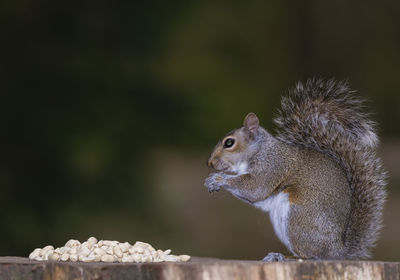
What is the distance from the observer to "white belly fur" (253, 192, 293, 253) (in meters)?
2.14

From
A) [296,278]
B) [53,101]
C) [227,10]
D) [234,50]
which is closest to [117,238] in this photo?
[53,101]

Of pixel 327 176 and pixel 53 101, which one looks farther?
pixel 53 101

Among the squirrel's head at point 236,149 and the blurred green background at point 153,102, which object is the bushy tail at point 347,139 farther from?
the blurred green background at point 153,102

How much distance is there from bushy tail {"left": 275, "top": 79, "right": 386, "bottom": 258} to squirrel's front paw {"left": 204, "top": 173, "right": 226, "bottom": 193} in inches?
10.2

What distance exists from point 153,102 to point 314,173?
2.61 metres

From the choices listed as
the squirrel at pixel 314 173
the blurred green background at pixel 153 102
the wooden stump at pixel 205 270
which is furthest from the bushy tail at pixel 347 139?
the blurred green background at pixel 153 102

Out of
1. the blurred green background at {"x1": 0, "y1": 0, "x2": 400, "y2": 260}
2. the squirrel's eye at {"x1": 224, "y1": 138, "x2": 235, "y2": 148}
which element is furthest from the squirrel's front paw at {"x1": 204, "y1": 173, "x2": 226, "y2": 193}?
the blurred green background at {"x1": 0, "y1": 0, "x2": 400, "y2": 260}

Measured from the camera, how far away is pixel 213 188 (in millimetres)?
2334

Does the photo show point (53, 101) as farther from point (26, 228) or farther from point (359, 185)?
point (359, 185)

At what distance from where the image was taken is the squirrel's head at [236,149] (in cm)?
232

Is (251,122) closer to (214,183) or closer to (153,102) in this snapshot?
(214,183)

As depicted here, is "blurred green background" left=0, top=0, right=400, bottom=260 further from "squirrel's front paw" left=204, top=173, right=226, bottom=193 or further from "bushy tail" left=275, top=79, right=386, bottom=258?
Answer: "bushy tail" left=275, top=79, right=386, bottom=258

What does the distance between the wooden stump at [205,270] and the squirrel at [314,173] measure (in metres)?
0.33

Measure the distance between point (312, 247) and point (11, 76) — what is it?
9.40 feet
